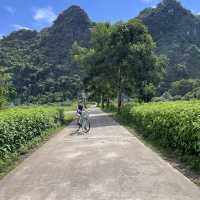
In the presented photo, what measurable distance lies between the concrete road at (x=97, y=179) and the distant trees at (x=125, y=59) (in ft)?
86.5

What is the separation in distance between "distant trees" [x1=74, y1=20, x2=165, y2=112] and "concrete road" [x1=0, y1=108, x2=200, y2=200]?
1038 inches

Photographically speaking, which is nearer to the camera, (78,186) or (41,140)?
(78,186)

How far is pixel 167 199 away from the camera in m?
6.48

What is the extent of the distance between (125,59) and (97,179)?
31030 mm

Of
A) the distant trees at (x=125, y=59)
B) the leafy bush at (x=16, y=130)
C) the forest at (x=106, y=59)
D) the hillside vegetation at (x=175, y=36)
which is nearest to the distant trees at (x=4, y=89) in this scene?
the forest at (x=106, y=59)

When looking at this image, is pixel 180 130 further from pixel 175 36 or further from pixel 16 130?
pixel 175 36

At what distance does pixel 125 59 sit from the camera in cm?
3850

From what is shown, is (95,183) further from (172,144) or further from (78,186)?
(172,144)

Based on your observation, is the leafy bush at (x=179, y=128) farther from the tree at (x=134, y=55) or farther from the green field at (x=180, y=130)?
the tree at (x=134, y=55)

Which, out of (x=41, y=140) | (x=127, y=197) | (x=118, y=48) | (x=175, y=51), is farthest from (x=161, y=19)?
(x=127, y=197)

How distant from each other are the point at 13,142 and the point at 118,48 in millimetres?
27349

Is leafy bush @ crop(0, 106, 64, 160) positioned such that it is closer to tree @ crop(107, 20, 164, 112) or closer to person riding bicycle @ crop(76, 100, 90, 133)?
person riding bicycle @ crop(76, 100, 90, 133)

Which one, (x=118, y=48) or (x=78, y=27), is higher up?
(x=78, y=27)

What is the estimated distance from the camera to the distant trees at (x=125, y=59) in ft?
124
